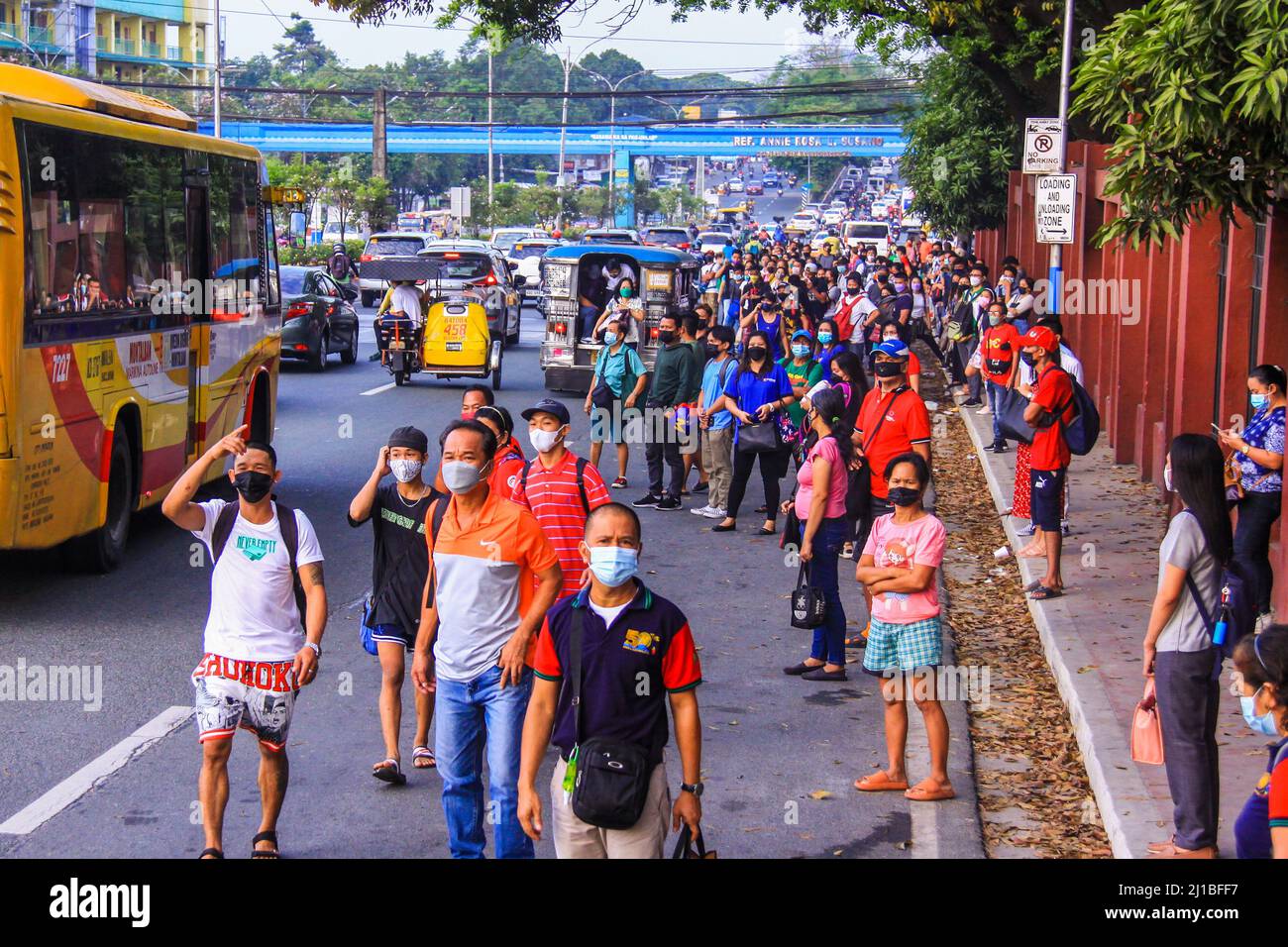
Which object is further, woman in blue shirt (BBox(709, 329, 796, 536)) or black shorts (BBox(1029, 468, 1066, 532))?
woman in blue shirt (BBox(709, 329, 796, 536))

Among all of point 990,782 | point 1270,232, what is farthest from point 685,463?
point 990,782

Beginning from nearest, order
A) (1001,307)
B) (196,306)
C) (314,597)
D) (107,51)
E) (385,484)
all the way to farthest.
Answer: (314,597) < (385,484) < (196,306) < (1001,307) < (107,51)

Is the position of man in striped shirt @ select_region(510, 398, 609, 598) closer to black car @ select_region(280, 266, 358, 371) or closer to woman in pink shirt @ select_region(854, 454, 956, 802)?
woman in pink shirt @ select_region(854, 454, 956, 802)

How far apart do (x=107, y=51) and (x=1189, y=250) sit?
85.0m

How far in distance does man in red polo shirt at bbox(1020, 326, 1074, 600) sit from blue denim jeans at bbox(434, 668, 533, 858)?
646cm

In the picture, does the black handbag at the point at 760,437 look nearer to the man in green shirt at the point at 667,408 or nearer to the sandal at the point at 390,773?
the man in green shirt at the point at 667,408

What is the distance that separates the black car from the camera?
2556 centimetres

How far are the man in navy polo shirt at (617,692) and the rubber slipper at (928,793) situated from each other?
8.70 feet

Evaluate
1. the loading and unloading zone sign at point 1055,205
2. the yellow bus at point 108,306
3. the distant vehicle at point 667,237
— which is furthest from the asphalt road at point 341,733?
the distant vehicle at point 667,237

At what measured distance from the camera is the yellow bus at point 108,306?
33.4 ft

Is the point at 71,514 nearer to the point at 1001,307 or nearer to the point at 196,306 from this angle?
the point at 196,306

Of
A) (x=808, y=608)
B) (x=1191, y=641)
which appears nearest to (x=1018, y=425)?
(x=808, y=608)

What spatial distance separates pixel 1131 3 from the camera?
52.0ft

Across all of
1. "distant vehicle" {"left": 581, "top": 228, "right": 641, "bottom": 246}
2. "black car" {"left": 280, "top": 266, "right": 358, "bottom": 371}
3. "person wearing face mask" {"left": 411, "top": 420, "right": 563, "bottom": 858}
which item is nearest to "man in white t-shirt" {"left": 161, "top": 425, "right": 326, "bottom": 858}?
"person wearing face mask" {"left": 411, "top": 420, "right": 563, "bottom": 858}
